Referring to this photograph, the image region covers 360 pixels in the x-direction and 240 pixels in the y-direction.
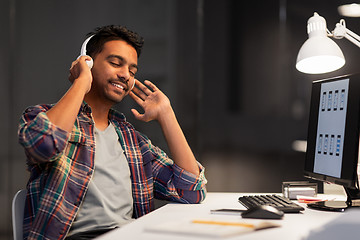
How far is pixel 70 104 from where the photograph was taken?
61.8 inches

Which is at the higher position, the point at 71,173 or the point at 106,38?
the point at 106,38

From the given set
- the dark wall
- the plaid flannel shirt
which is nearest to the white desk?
the plaid flannel shirt

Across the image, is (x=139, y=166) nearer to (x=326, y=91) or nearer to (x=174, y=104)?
(x=326, y=91)

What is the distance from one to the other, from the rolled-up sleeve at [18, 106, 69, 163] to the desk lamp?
1.12m

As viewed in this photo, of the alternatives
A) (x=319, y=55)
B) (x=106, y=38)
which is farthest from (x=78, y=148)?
(x=319, y=55)

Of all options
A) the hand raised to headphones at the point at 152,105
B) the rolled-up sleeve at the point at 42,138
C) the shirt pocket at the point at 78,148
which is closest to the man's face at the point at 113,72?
the hand raised to headphones at the point at 152,105

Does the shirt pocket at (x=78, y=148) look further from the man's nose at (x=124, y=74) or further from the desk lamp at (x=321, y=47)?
the desk lamp at (x=321, y=47)

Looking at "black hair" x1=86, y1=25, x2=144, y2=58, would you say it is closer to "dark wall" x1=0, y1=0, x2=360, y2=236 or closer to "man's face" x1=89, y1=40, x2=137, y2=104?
"man's face" x1=89, y1=40, x2=137, y2=104

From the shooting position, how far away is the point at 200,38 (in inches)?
126

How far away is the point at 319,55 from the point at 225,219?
92 centimetres

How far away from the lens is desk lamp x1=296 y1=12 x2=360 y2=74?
1880mm

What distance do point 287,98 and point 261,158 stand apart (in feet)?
1.62

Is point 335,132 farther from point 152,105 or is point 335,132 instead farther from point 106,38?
point 106,38

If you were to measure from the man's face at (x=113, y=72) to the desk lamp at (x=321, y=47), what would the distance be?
2.62 feet
